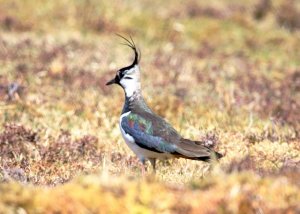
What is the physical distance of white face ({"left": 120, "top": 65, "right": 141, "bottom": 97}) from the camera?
897 cm

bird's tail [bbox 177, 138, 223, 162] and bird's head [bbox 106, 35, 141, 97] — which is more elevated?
bird's head [bbox 106, 35, 141, 97]

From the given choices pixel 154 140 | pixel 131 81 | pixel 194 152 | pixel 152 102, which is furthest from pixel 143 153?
pixel 152 102

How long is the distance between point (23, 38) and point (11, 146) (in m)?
8.93

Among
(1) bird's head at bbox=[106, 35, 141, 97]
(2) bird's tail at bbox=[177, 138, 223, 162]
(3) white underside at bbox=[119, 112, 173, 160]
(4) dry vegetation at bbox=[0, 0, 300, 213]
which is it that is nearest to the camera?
(4) dry vegetation at bbox=[0, 0, 300, 213]

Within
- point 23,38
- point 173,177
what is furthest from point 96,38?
point 173,177

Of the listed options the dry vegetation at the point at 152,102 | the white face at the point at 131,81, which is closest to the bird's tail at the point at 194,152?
the dry vegetation at the point at 152,102

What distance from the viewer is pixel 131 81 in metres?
9.02

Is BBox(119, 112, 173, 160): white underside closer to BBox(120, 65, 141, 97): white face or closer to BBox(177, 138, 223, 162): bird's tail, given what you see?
BBox(177, 138, 223, 162): bird's tail

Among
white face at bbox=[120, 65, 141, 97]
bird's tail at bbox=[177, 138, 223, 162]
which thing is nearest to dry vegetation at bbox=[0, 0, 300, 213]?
bird's tail at bbox=[177, 138, 223, 162]

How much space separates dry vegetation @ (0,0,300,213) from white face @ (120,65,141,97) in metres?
0.80

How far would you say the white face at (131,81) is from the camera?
897 centimetres

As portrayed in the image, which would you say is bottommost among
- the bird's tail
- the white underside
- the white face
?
the white underside

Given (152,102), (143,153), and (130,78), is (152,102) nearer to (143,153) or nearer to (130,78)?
(130,78)

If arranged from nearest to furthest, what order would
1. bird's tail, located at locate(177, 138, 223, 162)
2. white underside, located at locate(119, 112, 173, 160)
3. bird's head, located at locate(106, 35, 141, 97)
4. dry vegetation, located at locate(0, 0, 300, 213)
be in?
dry vegetation, located at locate(0, 0, 300, 213) < bird's tail, located at locate(177, 138, 223, 162) < white underside, located at locate(119, 112, 173, 160) < bird's head, located at locate(106, 35, 141, 97)
